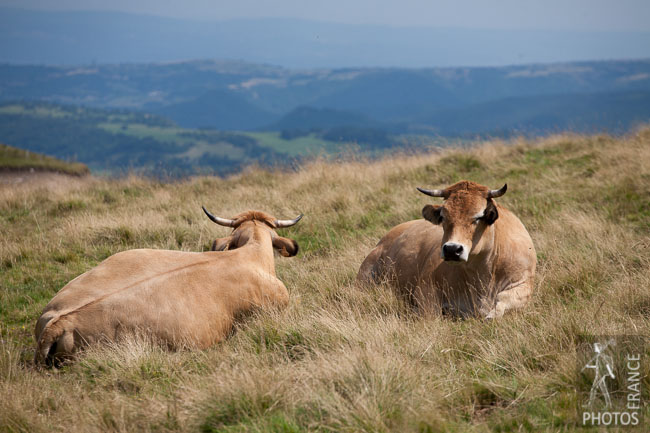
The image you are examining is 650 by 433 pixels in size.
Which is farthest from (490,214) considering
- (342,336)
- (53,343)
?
(53,343)

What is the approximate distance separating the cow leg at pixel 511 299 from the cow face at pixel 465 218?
59cm

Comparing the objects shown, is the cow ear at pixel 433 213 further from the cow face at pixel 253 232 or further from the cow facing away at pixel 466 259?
the cow face at pixel 253 232

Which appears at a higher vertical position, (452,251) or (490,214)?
(490,214)

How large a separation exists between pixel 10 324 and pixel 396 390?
19.1 ft

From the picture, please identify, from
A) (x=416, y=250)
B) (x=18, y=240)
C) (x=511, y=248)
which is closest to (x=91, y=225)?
(x=18, y=240)

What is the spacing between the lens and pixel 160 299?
20.3 ft

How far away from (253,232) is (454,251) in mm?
2961

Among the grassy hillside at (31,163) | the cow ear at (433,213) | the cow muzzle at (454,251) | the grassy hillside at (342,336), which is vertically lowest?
the grassy hillside at (31,163)

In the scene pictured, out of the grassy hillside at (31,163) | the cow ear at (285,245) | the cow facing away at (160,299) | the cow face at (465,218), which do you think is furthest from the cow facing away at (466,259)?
the grassy hillside at (31,163)

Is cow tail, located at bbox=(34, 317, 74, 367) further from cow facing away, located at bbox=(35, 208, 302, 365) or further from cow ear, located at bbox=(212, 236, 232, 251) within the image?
cow ear, located at bbox=(212, 236, 232, 251)

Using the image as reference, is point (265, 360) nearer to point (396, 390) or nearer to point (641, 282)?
point (396, 390)

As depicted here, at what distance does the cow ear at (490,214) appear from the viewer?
6547 mm

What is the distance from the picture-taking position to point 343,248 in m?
10.3

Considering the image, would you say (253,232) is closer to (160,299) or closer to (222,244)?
(222,244)
